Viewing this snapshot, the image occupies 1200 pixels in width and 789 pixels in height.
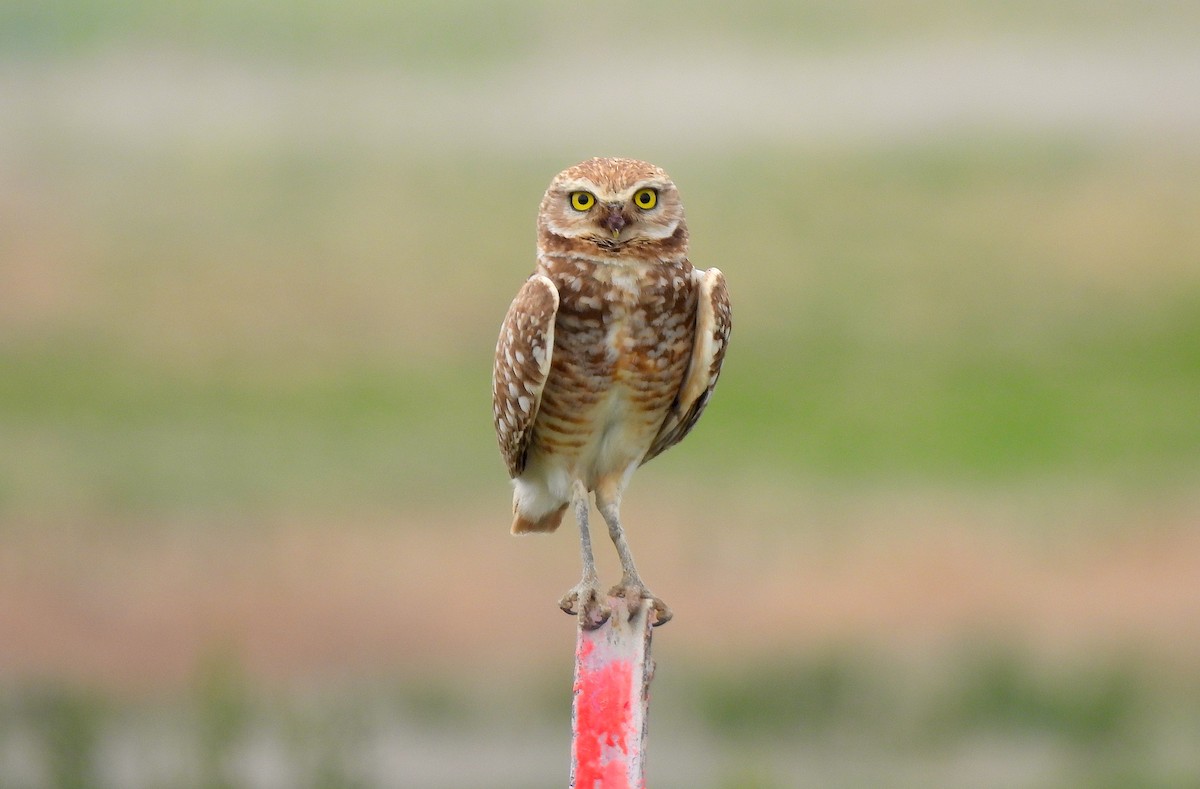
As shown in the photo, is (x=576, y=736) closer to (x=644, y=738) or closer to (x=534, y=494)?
(x=644, y=738)

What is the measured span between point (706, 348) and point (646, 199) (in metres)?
0.32

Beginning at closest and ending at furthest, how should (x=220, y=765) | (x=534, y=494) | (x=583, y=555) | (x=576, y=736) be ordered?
1. (x=576, y=736)
2. (x=583, y=555)
3. (x=534, y=494)
4. (x=220, y=765)

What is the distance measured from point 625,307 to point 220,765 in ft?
12.1

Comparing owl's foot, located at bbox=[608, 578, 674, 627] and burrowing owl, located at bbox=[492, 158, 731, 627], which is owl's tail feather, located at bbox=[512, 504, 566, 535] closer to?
burrowing owl, located at bbox=[492, 158, 731, 627]

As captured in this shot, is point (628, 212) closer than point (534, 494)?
Yes

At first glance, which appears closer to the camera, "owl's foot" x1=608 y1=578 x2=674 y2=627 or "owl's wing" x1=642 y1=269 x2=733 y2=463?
"owl's foot" x1=608 y1=578 x2=674 y2=627

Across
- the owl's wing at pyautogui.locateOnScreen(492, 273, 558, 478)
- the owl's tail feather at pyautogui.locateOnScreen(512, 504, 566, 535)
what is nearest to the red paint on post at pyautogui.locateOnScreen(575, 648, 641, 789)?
the owl's wing at pyautogui.locateOnScreen(492, 273, 558, 478)

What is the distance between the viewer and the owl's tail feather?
2.88 m

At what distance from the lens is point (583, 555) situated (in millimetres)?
2551

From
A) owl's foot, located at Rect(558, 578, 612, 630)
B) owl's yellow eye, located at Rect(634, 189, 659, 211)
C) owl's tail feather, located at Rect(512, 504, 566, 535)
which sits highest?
owl's yellow eye, located at Rect(634, 189, 659, 211)

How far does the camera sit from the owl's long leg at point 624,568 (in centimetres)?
242

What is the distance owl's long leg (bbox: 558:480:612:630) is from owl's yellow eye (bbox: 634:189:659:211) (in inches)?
23.2

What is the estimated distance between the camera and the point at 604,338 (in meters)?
2.52

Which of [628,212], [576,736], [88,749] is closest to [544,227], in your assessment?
[628,212]
